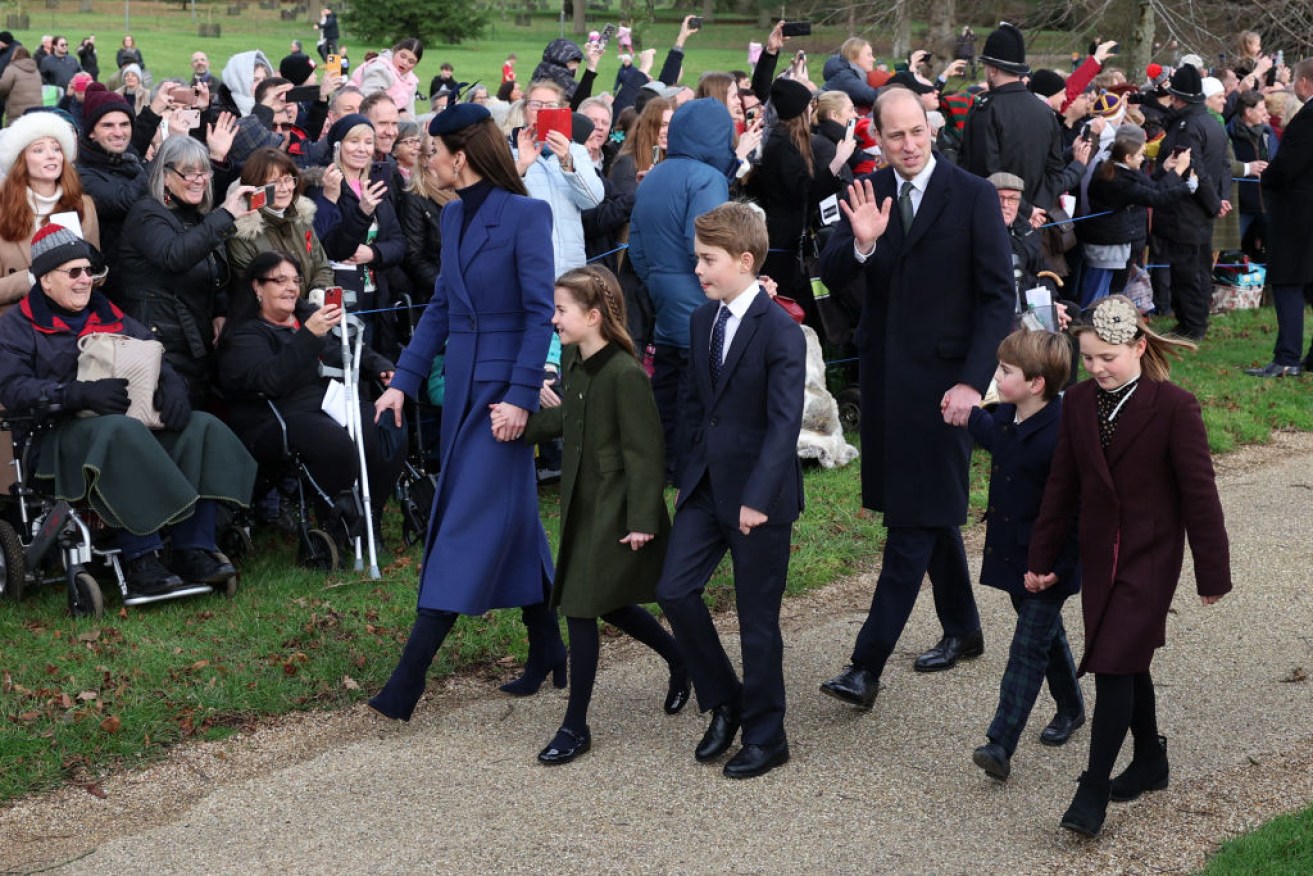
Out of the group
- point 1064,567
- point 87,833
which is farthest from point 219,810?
point 1064,567

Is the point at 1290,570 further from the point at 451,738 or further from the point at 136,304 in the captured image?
the point at 136,304

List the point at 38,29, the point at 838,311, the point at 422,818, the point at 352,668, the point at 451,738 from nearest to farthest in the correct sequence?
the point at 422,818
the point at 451,738
the point at 352,668
the point at 838,311
the point at 38,29

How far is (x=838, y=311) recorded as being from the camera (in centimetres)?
1016

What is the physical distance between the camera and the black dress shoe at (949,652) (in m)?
6.40

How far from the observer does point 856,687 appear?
231 inches

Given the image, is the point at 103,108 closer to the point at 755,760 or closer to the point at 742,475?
the point at 742,475

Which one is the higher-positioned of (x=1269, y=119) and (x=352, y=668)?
(x=1269, y=119)

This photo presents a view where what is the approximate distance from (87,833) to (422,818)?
105 centimetres

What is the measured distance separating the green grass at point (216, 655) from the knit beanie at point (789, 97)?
8.73ft

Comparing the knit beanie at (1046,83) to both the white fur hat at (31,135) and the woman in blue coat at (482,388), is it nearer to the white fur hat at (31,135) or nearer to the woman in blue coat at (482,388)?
the white fur hat at (31,135)

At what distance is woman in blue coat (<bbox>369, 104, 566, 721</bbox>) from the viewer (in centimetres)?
577

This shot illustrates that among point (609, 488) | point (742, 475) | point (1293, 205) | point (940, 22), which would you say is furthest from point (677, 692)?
point (940, 22)

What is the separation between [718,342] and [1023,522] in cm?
119

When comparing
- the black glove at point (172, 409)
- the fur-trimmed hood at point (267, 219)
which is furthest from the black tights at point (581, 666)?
the fur-trimmed hood at point (267, 219)
